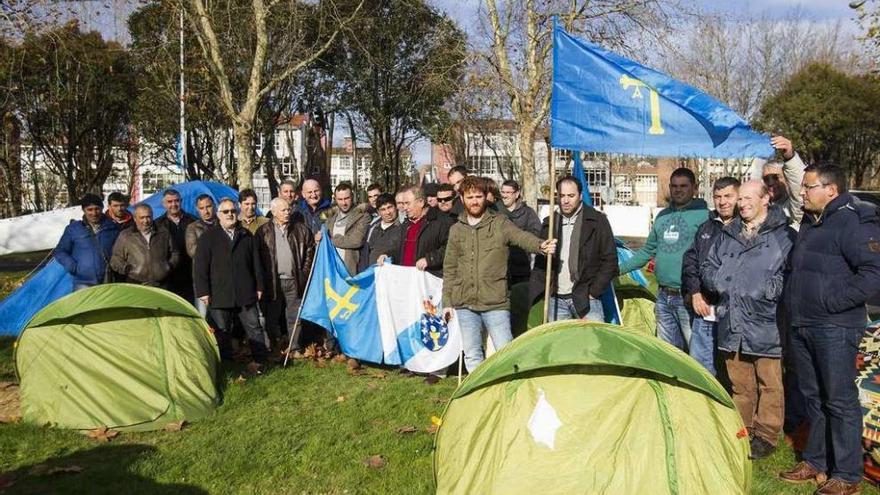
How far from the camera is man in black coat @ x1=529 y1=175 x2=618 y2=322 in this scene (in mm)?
5945

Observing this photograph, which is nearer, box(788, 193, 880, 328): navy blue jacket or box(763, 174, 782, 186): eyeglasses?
box(788, 193, 880, 328): navy blue jacket

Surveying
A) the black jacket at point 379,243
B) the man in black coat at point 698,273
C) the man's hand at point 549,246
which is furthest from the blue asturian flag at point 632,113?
the black jacket at point 379,243

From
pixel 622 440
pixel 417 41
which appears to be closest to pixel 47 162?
pixel 417 41

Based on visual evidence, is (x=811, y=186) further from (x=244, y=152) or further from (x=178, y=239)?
(x=244, y=152)

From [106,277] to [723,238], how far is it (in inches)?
257

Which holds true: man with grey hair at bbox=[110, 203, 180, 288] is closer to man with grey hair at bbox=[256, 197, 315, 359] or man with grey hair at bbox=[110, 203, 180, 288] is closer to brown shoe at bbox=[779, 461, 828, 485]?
man with grey hair at bbox=[256, 197, 315, 359]

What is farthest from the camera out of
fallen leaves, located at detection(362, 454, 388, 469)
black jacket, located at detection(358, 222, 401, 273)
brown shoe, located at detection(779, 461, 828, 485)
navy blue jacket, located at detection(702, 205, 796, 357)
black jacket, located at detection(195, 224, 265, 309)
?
black jacket, located at detection(358, 222, 401, 273)

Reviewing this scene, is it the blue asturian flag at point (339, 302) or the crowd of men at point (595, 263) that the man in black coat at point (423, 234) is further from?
the blue asturian flag at point (339, 302)

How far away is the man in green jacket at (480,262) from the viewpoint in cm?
598

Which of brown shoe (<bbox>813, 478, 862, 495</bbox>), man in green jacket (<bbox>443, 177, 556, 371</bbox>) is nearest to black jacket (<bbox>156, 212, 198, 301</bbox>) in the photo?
man in green jacket (<bbox>443, 177, 556, 371</bbox>)

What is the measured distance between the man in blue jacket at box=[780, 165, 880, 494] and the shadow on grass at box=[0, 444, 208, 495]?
4.10m

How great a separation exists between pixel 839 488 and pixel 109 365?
5.55 m

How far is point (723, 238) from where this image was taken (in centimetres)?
521

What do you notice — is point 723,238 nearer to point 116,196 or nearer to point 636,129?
point 636,129
